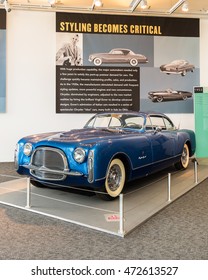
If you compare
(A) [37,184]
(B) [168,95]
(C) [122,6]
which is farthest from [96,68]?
(A) [37,184]

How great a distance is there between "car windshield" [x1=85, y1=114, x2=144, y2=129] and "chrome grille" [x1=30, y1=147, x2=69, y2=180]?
1388mm

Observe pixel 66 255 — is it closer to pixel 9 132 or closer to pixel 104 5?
pixel 9 132

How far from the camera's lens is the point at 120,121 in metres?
4.55

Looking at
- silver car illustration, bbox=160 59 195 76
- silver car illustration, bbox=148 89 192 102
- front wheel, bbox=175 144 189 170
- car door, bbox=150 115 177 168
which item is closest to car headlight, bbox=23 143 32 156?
car door, bbox=150 115 177 168

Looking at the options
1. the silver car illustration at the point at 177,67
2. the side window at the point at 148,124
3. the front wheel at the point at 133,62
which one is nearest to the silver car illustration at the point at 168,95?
Answer: the silver car illustration at the point at 177,67

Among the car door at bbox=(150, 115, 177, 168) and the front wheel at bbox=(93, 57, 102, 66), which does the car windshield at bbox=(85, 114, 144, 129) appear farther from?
the front wheel at bbox=(93, 57, 102, 66)

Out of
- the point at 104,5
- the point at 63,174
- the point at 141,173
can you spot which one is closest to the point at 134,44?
the point at 104,5

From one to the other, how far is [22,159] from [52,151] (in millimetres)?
561

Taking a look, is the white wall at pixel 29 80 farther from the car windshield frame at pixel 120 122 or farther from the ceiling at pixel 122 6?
the car windshield frame at pixel 120 122

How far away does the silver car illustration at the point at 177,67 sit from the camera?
7573 millimetres

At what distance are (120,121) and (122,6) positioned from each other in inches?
164

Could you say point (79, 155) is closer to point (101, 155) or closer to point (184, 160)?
point (101, 155)

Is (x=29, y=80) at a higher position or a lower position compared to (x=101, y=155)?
higher

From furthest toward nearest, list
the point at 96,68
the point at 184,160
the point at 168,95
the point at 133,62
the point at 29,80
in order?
the point at 168,95, the point at 133,62, the point at 96,68, the point at 29,80, the point at 184,160
